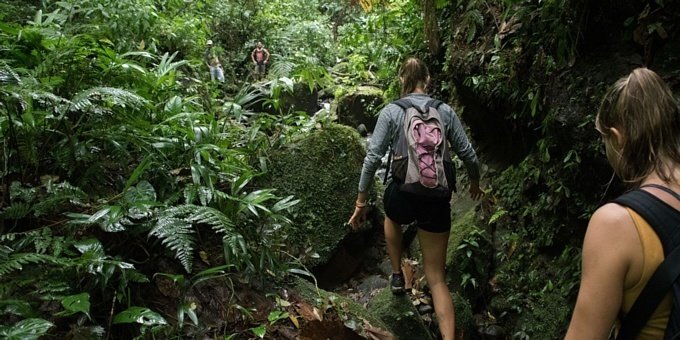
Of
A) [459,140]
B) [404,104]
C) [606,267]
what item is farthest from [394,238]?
[606,267]

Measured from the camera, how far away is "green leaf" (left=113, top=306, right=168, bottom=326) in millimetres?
2357

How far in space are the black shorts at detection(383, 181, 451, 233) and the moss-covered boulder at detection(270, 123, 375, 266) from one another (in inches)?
76.1

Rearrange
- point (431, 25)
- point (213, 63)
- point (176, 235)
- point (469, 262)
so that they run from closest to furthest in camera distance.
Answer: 1. point (176, 235)
2. point (469, 262)
3. point (431, 25)
4. point (213, 63)

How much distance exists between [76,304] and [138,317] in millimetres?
315

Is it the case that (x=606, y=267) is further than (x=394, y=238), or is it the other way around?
(x=394, y=238)

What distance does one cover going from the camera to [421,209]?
3.48 m

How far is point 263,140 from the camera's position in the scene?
509 cm

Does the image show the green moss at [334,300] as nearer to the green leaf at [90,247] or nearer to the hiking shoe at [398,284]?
the hiking shoe at [398,284]

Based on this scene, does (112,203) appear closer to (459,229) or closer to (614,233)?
(614,233)

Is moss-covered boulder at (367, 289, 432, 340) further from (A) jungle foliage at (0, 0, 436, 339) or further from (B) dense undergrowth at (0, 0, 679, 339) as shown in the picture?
(A) jungle foliage at (0, 0, 436, 339)

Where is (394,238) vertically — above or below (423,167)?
below

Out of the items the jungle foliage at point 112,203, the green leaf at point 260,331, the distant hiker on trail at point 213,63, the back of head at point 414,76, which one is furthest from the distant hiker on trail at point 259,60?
the green leaf at point 260,331

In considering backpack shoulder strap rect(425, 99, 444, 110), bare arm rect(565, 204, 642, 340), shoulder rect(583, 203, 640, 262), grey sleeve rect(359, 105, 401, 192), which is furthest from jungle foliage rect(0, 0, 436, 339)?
shoulder rect(583, 203, 640, 262)

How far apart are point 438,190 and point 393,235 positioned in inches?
29.9
